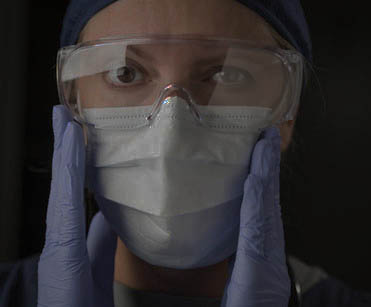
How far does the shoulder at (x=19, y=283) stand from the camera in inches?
44.0

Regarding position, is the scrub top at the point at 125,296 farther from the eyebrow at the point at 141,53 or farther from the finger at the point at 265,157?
the eyebrow at the point at 141,53

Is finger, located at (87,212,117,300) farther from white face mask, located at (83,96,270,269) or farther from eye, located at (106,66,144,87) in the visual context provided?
eye, located at (106,66,144,87)

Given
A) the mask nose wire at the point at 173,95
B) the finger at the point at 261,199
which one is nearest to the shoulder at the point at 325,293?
the finger at the point at 261,199

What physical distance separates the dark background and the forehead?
1.26ft

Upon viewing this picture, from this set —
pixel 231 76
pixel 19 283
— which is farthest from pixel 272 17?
pixel 19 283

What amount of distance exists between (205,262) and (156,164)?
333 mm

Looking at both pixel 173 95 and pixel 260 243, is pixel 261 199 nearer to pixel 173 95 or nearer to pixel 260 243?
pixel 260 243

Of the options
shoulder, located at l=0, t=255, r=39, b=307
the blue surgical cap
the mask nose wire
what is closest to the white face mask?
the mask nose wire

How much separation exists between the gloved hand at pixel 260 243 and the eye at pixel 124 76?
35 cm

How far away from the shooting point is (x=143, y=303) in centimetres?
116

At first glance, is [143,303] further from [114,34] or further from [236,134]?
[114,34]

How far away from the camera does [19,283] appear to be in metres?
1.17

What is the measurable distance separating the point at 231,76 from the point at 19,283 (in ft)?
2.90

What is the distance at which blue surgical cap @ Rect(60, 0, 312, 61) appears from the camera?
1005mm
